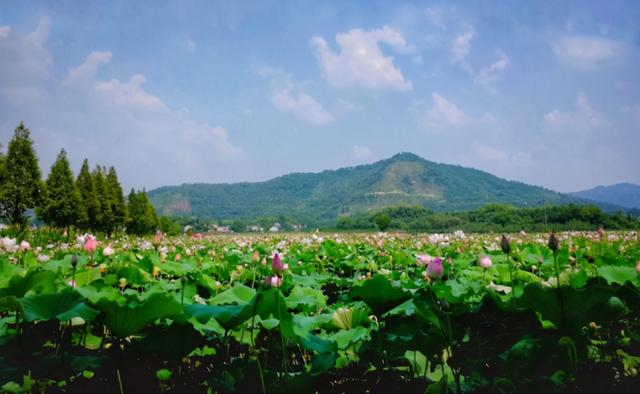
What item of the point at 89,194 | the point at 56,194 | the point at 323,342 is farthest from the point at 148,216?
the point at 323,342

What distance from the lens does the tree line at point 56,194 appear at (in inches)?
891

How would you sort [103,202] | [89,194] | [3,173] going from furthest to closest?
[103,202], [89,194], [3,173]

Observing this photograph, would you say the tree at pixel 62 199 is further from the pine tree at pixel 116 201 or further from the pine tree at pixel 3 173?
the pine tree at pixel 116 201

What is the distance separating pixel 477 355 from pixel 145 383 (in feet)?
4.82

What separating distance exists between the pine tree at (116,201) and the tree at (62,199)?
22.1 feet

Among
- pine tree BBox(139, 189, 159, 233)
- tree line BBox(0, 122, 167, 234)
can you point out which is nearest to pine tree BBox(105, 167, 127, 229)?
tree line BBox(0, 122, 167, 234)

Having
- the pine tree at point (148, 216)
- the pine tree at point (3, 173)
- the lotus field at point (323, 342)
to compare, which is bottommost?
the lotus field at point (323, 342)

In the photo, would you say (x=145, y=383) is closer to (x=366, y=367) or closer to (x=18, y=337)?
(x=18, y=337)

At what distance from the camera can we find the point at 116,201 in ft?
118

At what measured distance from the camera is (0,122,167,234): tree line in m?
22.6

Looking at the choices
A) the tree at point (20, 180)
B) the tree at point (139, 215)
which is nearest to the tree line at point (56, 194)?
the tree at point (20, 180)

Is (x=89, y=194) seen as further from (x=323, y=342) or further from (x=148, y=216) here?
(x=323, y=342)

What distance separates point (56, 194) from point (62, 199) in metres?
0.73

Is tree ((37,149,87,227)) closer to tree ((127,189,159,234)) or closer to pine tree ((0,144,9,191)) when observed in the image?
pine tree ((0,144,9,191))
